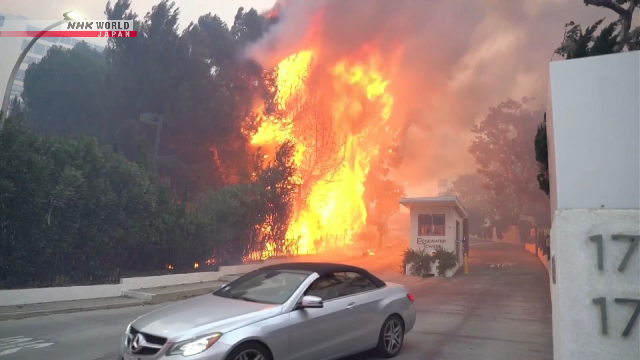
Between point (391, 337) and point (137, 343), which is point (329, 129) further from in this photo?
point (137, 343)

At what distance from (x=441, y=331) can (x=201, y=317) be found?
17.8ft

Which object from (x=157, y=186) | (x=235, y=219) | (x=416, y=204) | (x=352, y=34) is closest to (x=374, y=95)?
(x=352, y=34)

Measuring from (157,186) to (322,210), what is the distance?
17069 mm

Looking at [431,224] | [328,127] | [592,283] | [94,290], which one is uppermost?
[328,127]

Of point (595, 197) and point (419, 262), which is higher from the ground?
point (595, 197)

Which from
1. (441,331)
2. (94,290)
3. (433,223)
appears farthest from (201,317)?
(433,223)

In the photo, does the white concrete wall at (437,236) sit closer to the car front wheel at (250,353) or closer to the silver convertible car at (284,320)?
the silver convertible car at (284,320)

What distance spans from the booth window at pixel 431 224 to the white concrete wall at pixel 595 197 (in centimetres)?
1734

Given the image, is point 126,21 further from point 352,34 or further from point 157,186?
point 157,186

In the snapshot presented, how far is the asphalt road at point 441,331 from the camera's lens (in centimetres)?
746

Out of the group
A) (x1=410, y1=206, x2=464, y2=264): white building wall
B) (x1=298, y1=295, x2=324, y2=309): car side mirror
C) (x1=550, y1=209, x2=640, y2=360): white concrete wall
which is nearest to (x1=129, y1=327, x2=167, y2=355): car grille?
(x1=298, y1=295, x2=324, y2=309): car side mirror

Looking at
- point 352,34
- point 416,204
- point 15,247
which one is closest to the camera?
point 15,247

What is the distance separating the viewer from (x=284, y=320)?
5570 mm

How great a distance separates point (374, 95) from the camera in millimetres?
38219
